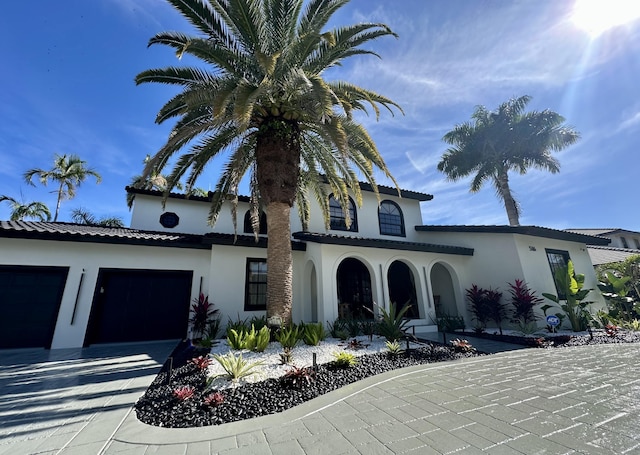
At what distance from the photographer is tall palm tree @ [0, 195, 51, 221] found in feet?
79.2

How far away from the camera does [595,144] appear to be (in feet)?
45.4

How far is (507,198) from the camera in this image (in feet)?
66.9

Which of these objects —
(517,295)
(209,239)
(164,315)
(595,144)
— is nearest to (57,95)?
(209,239)

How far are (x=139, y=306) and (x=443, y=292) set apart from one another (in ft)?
49.0

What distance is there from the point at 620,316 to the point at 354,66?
17975mm

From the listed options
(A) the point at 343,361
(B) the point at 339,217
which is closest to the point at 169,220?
(B) the point at 339,217

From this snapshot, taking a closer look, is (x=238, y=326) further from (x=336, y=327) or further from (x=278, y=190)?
(x=278, y=190)

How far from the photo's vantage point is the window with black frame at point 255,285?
10703 mm

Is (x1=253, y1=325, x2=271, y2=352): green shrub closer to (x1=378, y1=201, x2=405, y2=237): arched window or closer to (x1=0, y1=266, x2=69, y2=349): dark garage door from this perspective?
(x1=0, y1=266, x2=69, y2=349): dark garage door

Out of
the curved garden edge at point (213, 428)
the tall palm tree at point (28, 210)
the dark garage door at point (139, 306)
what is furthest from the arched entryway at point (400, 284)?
the tall palm tree at point (28, 210)

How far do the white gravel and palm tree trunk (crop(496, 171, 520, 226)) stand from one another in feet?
58.6

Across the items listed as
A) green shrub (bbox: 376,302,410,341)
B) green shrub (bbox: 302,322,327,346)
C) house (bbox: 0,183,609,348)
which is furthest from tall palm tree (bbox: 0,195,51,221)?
green shrub (bbox: 376,302,410,341)

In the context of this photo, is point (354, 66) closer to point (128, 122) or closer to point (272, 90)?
point (272, 90)

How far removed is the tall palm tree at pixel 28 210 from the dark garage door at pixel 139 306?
2425cm
